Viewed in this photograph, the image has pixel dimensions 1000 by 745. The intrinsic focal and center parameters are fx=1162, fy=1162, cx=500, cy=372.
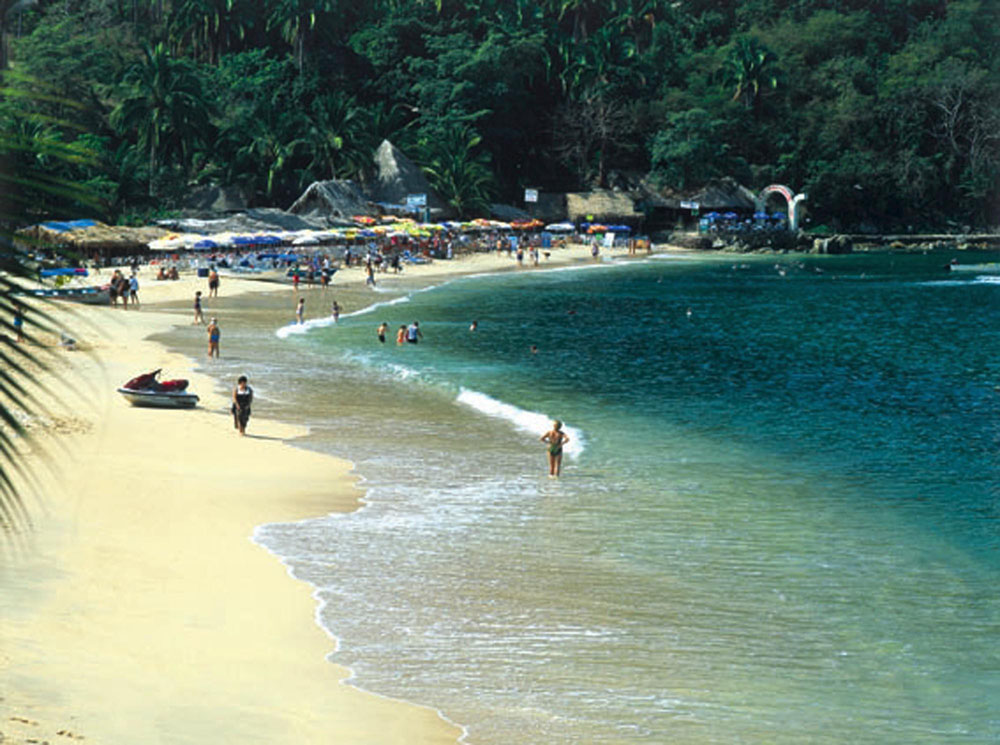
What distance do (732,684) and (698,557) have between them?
5171 millimetres

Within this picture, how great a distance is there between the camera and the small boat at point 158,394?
29.5m

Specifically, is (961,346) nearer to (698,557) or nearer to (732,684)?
(698,557)

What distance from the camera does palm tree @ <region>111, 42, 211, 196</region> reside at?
8538 centimetres

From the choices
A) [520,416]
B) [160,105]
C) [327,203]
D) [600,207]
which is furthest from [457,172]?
[520,416]

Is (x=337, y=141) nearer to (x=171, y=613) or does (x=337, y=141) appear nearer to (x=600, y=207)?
(x=600, y=207)

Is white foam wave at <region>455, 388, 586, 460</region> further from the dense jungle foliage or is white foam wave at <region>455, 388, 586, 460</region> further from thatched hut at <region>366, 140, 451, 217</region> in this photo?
thatched hut at <region>366, 140, 451, 217</region>

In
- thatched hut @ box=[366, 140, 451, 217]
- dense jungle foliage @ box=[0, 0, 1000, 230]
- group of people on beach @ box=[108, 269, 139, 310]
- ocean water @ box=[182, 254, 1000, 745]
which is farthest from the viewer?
thatched hut @ box=[366, 140, 451, 217]

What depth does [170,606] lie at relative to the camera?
15.3m

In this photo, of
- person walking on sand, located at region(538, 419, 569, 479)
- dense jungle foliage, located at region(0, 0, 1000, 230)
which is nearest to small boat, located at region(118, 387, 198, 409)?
person walking on sand, located at region(538, 419, 569, 479)

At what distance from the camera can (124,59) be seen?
104562mm

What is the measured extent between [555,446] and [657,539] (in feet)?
16.0

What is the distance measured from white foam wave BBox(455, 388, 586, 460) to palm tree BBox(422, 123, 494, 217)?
69.1 meters

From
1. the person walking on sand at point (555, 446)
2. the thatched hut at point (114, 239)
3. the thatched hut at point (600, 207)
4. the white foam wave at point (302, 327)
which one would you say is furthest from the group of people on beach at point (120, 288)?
the thatched hut at point (600, 207)

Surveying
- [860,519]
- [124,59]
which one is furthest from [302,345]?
[124,59]
